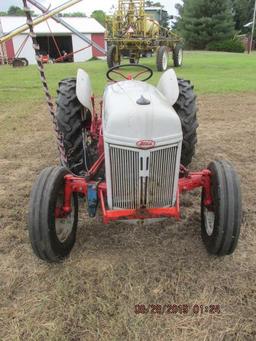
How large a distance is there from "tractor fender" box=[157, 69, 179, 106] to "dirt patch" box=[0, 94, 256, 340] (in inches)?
38.9

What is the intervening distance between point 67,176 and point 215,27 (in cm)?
4247

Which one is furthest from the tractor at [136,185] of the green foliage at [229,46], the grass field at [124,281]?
the green foliage at [229,46]

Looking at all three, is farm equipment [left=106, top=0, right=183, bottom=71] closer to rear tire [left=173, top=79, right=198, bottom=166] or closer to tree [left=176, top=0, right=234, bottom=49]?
rear tire [left=173, top=79, right=198, bottom=166]

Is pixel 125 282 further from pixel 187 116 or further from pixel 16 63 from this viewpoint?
pixel 16 63

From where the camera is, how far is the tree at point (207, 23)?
135ft

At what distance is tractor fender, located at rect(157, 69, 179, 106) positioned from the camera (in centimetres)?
353

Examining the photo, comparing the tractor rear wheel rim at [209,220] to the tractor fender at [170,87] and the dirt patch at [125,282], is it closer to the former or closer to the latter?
the dirt patch at [125,282]

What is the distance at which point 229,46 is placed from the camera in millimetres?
37250

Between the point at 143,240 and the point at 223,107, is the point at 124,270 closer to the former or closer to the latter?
the point at 143,240

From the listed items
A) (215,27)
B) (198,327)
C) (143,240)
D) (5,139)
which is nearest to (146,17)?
(5,139)

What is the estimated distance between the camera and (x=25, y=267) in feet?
9.11
